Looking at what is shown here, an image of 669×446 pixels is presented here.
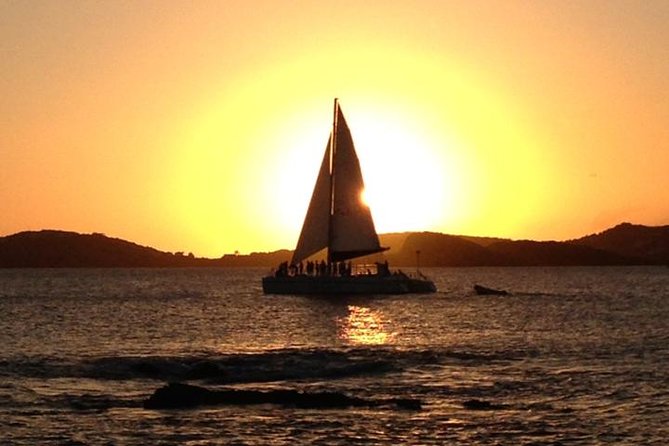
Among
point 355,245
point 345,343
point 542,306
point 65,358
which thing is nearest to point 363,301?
point 355,245

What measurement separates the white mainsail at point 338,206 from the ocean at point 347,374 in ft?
40.2

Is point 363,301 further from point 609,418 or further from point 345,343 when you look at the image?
point 609,418

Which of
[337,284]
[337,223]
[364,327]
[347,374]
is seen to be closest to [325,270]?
[337,284]

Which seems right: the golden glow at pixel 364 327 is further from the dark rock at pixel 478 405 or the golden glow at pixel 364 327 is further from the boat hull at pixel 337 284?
the dark rock at pixel 478 405

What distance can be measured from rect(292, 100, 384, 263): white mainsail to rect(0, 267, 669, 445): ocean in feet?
40.2

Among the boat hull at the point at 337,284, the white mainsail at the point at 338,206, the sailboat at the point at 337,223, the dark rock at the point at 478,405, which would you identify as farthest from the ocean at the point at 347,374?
the white mainsail at the point at 338,206

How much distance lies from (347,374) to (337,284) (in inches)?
1976

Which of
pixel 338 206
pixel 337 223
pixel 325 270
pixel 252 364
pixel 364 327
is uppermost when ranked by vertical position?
pixel 338 206

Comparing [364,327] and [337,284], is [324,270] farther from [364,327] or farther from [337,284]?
[364,327]

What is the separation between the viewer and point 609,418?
3192cm

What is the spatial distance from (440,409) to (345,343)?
24.5m

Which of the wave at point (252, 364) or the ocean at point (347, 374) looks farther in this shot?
the wave at point (252, 364)

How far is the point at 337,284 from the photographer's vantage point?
305ft

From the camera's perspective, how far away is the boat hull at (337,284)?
3664 inches
